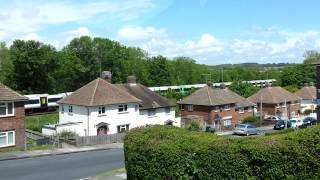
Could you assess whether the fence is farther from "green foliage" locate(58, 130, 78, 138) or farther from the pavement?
"green foliage" locate(58, 130, 78, 138)

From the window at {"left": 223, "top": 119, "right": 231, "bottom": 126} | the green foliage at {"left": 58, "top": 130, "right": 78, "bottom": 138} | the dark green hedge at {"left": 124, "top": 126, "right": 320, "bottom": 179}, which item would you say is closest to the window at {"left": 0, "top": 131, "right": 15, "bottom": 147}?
the green foliage at {"left": 58, "top": 130, "right": 78, "bottom": 138}

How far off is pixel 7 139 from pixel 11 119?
1.77 metres

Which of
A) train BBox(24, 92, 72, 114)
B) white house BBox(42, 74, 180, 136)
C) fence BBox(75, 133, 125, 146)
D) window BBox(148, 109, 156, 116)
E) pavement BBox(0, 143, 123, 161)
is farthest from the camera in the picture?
train BBox(24, 92, 72, 114)

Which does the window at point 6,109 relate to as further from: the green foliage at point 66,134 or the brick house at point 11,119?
the green foliage at point 66,134

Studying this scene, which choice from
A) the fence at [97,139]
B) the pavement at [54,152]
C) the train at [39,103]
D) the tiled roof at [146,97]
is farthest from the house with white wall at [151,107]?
the train at [39,103]

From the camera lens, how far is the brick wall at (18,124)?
42.4 m

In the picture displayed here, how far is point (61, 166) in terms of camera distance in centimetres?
3198

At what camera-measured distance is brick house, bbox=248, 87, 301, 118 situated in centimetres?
8494

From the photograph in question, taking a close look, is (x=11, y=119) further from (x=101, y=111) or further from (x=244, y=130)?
(x=244, y=130)

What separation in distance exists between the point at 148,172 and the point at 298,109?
79.6m

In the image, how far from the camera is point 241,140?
15664 mm

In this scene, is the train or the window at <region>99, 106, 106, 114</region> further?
the train

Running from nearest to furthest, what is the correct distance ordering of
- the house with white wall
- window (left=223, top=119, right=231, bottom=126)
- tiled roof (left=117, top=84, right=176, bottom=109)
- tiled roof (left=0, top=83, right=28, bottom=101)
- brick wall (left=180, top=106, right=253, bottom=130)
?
1. tiled roof (left=0, top=83, right=28, bottom=101)
2. the house with white wall
3. tiled roof (left=117, top=84, right=176, bottom=109)
4. brick wall (left=180, top=106, right=253, bottom=130)
5. window (left=223, top=119, right=231, bottom=126)

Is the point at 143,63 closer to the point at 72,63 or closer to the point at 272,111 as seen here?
the point at 72,63
